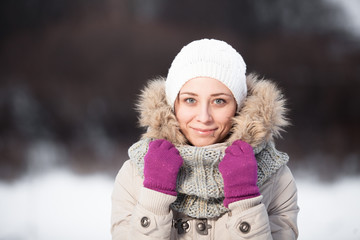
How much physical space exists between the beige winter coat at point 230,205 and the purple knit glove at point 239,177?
0.02 meters

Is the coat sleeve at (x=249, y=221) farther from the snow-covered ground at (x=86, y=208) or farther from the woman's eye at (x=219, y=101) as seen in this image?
the snow-covered ground at (x=86, y=208)

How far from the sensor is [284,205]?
159cm

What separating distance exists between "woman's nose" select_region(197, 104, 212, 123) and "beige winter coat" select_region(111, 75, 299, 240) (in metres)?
0.10

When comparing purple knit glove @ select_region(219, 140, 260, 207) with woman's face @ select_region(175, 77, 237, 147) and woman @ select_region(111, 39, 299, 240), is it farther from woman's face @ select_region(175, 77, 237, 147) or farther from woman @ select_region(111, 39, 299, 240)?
woman's face @ select_region(175, 77, 237, 147)

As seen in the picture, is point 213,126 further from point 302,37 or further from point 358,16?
point 358,16

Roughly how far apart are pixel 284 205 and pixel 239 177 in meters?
0.30

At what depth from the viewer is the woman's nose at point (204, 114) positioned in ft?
4.83

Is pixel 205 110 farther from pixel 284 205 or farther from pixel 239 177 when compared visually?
pixel 284 205

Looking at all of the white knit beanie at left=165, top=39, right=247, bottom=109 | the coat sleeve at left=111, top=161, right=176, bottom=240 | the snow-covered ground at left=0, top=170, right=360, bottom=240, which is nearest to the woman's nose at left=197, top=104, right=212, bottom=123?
the white knit beanie at left=165, top=39, right=247, bottom=109

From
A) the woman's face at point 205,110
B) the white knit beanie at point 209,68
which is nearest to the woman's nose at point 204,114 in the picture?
the woman's face at point 205,110

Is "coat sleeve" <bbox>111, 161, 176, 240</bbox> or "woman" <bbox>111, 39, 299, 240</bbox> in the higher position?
"woman" <bbox>111, 39, 299, 240</bbox>

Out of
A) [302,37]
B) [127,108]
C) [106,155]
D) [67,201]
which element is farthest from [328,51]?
[67,201]

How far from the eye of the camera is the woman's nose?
1.47 meters

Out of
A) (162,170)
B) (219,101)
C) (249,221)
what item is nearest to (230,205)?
(249,221)
